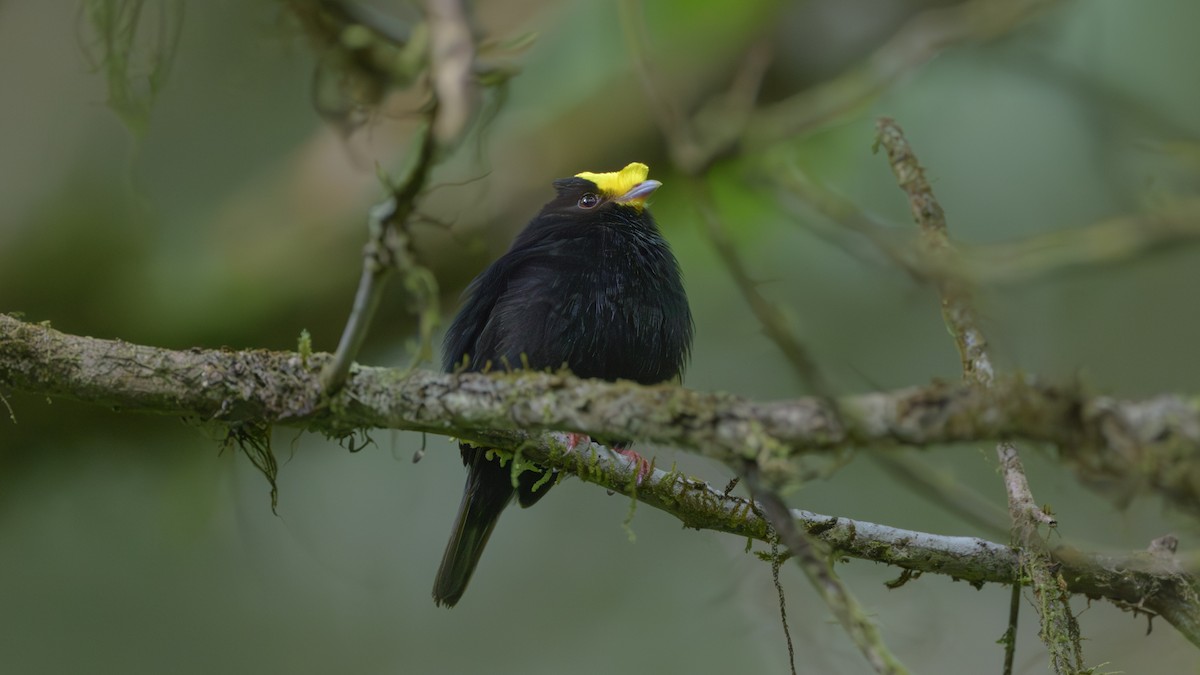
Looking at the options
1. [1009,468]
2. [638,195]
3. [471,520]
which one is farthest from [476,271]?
[1009,468]

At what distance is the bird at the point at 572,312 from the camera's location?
3.31 m

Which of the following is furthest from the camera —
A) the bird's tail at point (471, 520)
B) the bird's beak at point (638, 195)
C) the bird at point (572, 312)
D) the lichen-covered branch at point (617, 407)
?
the bird's beak at point (638, 195)

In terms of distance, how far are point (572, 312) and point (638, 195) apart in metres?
0.61

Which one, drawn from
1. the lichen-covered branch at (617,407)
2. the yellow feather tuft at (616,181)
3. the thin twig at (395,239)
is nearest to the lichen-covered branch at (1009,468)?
the lichen-covered branch at (617,407)

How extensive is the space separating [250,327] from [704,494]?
8.98 feet

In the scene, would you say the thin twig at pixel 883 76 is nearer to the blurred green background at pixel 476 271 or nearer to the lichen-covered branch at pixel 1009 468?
the blurred green background at pixel 476 271

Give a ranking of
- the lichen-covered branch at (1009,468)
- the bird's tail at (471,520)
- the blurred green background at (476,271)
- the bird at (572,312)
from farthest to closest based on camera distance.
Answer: the blurred green background at (476,271), the bird's tail at (471,520), the bird at (572,312), the lichen-covered branch at (1009,468)

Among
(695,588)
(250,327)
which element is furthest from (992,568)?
(695,588)

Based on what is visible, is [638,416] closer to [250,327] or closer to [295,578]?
[250,327]

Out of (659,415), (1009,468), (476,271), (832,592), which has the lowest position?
(832,592)

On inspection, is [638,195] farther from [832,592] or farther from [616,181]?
[832,592]

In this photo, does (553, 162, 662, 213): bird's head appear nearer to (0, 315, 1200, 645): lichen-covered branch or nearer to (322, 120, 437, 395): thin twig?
(0, 315, 1200, 645): lichen-covered branch

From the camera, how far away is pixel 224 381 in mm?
2006

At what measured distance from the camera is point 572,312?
3312mm
